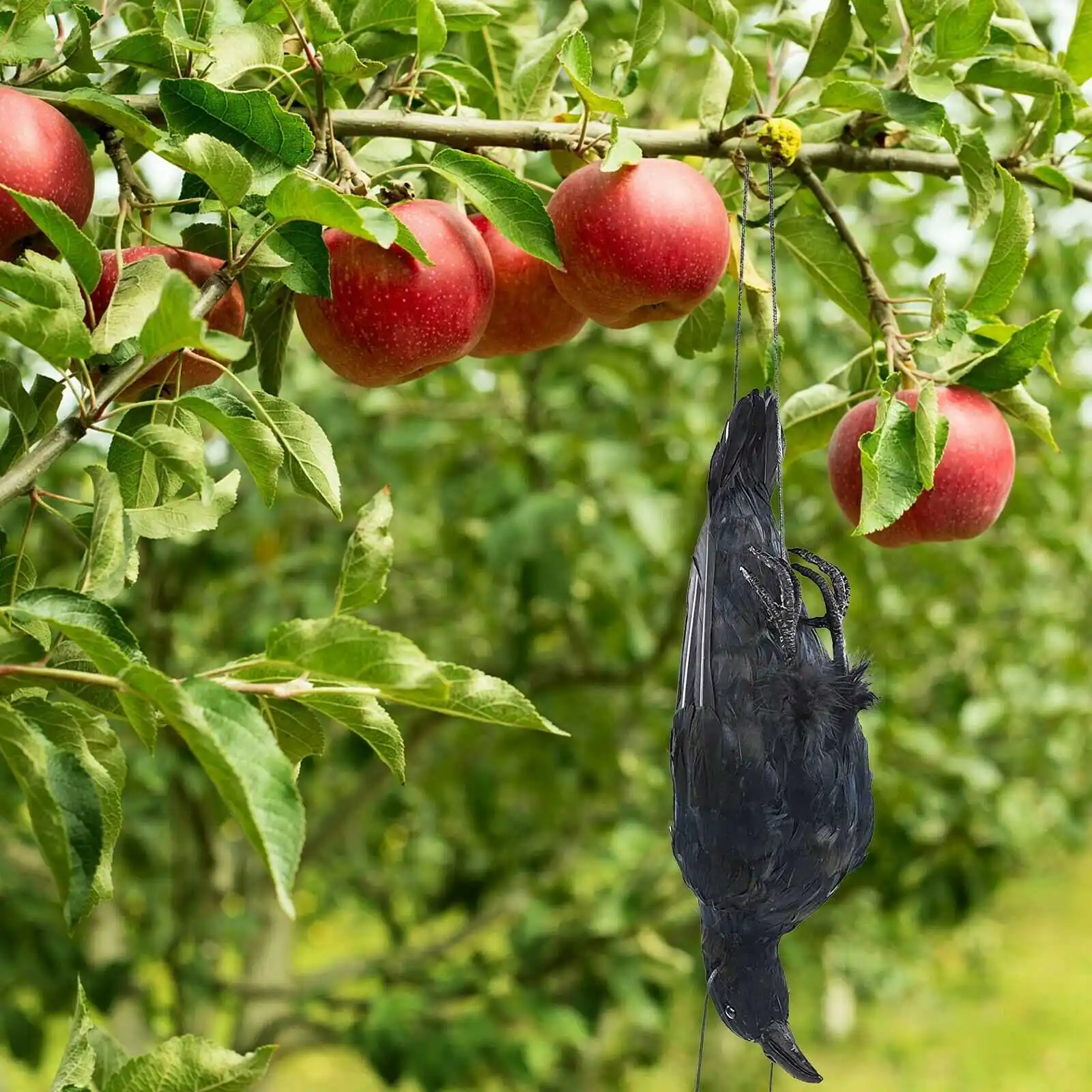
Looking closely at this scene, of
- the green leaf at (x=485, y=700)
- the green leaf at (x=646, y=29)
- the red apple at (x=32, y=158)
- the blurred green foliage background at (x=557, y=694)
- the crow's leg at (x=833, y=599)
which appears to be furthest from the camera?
the blurred green foliage background at (x=557, y=694)

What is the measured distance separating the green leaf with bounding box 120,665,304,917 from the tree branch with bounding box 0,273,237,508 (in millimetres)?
162

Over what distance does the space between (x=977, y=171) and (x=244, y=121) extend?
0.56 metres

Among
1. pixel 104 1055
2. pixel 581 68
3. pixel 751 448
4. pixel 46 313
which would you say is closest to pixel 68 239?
pixel 46 313

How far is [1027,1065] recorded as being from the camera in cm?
624

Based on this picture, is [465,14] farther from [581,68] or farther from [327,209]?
[327,209]

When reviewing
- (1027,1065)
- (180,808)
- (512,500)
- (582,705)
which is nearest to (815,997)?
(1027,1065)

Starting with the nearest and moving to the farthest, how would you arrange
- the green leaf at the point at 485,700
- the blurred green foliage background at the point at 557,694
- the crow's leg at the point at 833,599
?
1. the green leaf at the point at 485,700
2. the crow's leg at the point at 833,599
3. the blurred green foliage background at the point at 557,694

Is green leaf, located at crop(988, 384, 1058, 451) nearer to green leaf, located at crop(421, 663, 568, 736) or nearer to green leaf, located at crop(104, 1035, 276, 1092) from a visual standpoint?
green leaf, located at crop(421, 663, 568, 736)

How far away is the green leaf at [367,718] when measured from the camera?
2.53 ft

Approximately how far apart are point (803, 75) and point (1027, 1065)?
6.21 meters

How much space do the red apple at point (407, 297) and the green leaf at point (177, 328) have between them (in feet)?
0.82

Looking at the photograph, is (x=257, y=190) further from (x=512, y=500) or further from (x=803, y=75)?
(x=512, y=500)

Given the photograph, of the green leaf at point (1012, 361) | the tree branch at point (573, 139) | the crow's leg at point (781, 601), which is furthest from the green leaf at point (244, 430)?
the green leaf at point (1012, 361)

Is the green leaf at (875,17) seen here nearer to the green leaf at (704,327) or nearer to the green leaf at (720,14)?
the green leaf at (720,14)
